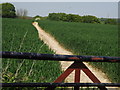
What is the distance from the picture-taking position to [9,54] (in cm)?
142

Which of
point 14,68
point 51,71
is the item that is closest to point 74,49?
point 51,71

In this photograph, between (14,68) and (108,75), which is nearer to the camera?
(14,68)

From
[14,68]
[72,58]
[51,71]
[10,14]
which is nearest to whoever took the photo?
[72,58]

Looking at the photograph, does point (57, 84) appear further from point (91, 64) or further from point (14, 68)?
point (91, 64)

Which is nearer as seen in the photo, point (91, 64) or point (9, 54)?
point (9, 54)

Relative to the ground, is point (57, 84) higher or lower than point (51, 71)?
higher

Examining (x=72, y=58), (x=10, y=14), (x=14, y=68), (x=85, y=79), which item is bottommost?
(x=85, y=79)

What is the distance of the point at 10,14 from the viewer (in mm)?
80500

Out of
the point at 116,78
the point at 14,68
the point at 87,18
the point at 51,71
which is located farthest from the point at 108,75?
the point at 87,18

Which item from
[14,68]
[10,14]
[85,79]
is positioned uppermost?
[10,14]

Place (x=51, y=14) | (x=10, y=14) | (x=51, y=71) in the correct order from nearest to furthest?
(x=51, y=71) → (x=10, y=14) → (x=51, y=14)

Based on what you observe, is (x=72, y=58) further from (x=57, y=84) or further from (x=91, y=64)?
(x=91, y=64)

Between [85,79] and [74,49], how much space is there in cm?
447

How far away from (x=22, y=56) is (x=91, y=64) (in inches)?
242
